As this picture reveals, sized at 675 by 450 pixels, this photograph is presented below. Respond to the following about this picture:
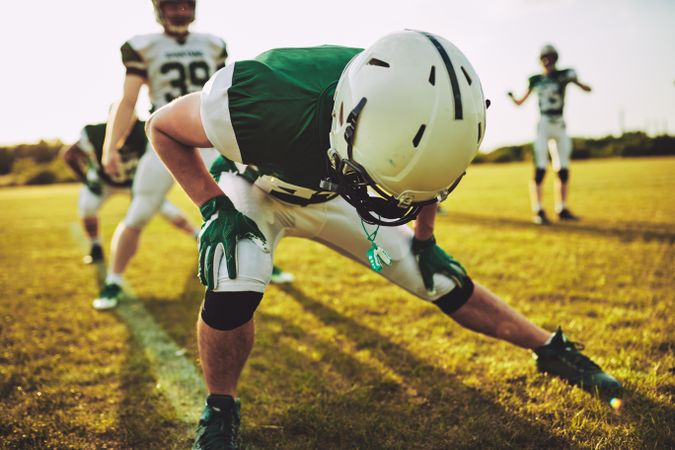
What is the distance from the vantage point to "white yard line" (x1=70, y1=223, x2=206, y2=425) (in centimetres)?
217

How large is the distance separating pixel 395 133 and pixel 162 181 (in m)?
2.61

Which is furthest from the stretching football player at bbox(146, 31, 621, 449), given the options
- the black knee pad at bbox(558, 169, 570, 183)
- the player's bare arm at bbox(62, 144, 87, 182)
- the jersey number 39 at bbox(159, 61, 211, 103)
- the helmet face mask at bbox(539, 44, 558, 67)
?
the helmet face mask at bbox(539, 44, 558, 67)

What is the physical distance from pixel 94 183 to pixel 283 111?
415 cm

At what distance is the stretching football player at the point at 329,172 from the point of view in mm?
1437

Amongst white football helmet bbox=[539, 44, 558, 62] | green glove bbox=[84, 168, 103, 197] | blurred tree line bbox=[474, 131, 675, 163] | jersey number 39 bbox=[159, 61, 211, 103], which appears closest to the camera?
jersey number 39 bbox=[159, 61, 211, 103]

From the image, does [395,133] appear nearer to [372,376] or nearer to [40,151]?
[372,376]

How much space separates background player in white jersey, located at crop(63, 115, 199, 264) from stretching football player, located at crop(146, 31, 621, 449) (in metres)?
2.62

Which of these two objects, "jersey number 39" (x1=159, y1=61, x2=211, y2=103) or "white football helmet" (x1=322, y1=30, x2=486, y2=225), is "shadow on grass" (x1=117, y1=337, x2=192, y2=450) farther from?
"jersey number 39" (x1=159, y1=61, x2=211, y2=103)

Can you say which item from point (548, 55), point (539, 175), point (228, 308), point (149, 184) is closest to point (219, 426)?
point (228, 308)

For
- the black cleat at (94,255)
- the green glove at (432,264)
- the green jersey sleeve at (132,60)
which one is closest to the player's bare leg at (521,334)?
the green glove at (432,264)

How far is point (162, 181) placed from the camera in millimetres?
3541

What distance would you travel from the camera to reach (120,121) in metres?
3.27

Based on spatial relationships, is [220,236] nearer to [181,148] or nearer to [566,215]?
[181,148]

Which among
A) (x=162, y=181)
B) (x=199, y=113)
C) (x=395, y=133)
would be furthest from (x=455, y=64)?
(x=162, y=181)
